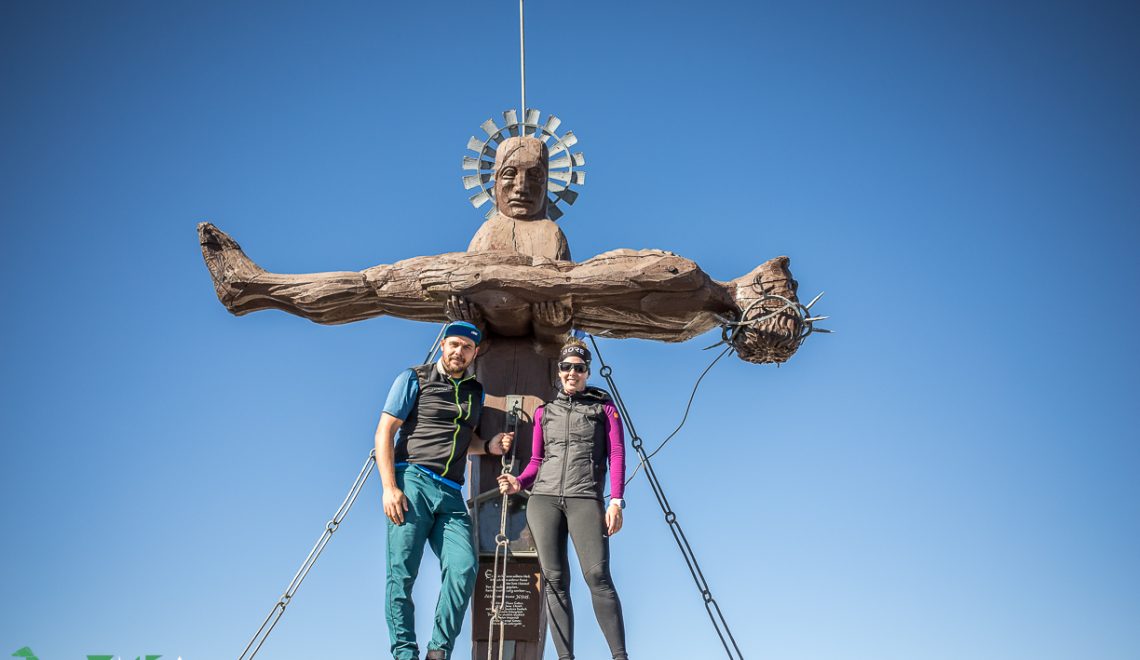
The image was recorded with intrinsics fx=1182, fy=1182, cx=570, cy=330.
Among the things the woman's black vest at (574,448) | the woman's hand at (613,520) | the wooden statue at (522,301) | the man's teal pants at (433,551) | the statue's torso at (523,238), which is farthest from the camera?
the statue's torso at (523,238)

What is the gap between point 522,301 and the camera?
22.9 feet

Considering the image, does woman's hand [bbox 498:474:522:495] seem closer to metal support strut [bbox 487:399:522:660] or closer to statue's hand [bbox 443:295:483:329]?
metal support strut [bbox 487:399:522:660]

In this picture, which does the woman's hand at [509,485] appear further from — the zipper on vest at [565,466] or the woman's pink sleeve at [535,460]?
the zipper on vest at [565,466]

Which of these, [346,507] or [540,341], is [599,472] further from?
[346,507]

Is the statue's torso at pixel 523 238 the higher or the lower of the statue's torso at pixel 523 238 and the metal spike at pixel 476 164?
the lower

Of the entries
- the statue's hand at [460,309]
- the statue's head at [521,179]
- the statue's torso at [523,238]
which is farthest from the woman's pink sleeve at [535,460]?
the statue's head at [521,179]

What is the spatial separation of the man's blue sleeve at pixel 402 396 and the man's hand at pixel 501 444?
0.60 m

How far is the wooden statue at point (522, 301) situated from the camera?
6.92 metres

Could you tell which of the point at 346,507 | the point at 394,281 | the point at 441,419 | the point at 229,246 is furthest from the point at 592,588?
the point at 229,246

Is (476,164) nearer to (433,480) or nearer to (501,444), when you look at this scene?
(501,444)

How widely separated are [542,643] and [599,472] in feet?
3.67

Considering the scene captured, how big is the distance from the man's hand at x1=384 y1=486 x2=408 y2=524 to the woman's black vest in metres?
0.73

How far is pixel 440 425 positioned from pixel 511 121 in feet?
9.03

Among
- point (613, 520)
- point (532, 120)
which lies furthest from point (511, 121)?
point (613, 520)
